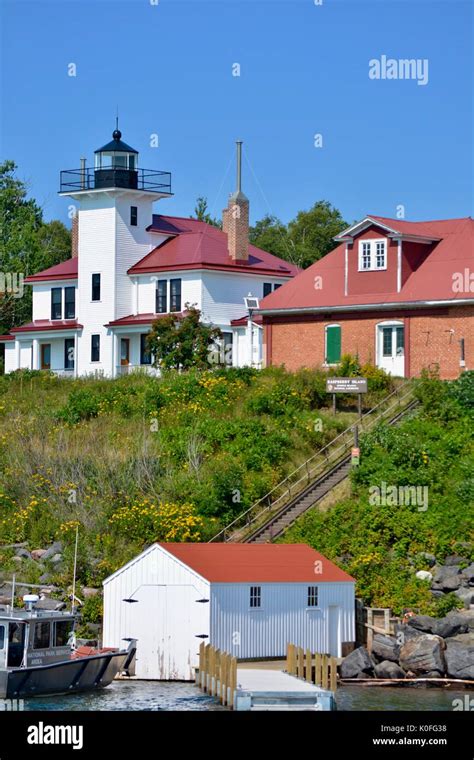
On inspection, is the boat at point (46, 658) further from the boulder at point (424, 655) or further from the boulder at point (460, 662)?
the boulder at point (460, 662)

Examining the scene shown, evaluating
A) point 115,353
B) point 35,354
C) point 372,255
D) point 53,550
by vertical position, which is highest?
point 372,255

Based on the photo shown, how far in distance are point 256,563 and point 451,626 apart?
5846 mm

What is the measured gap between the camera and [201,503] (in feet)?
172

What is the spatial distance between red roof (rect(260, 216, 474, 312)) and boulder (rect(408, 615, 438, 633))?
777 inches

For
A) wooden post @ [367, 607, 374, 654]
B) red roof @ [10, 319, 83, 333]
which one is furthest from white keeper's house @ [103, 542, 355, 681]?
red roof @ [10, 319, 83, 333]

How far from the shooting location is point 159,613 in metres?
43.6

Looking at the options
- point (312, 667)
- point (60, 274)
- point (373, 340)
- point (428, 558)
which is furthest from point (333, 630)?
point (60, 274)

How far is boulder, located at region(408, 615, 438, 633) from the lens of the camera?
145 feet

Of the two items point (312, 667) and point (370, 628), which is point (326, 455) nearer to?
point (370, 628)

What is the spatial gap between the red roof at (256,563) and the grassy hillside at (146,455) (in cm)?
467

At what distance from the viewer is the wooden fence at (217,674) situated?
38375 mm

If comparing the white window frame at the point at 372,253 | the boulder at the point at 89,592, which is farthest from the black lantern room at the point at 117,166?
the boulder at the point at 89,592
